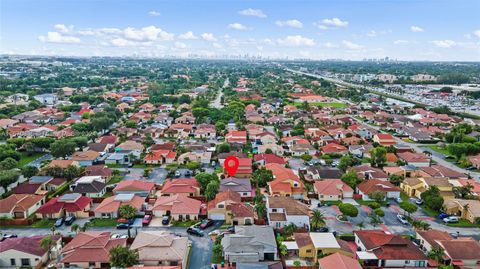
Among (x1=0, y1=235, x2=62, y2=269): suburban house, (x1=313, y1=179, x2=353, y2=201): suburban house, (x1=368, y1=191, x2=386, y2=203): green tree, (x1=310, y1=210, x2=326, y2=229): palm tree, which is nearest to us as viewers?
(x1=0, y1=235, x2=62, y2=269): suburban house

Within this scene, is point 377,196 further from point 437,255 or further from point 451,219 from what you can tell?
point 437,255

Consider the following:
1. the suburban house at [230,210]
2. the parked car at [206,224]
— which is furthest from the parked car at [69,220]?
the suburban house at [230,210]

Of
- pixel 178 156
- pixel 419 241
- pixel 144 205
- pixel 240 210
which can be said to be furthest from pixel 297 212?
pixel 178 156

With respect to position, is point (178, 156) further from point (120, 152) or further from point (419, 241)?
point (419, 241)

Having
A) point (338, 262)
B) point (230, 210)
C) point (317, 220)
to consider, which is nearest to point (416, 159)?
point (317, 220)

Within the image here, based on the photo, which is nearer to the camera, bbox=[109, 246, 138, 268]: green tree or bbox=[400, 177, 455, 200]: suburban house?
Result: bbox=[109, 246, 138, 268]: green tree

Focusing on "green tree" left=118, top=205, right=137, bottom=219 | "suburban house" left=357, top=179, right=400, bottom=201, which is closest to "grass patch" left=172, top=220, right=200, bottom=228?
"green tree" left=118, top=205, right=137, bottom=219

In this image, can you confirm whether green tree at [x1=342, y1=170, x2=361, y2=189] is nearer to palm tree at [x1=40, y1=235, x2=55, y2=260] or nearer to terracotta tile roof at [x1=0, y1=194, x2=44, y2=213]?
palm tree at [x1=40, y1=235, x2=55, y2=260]
